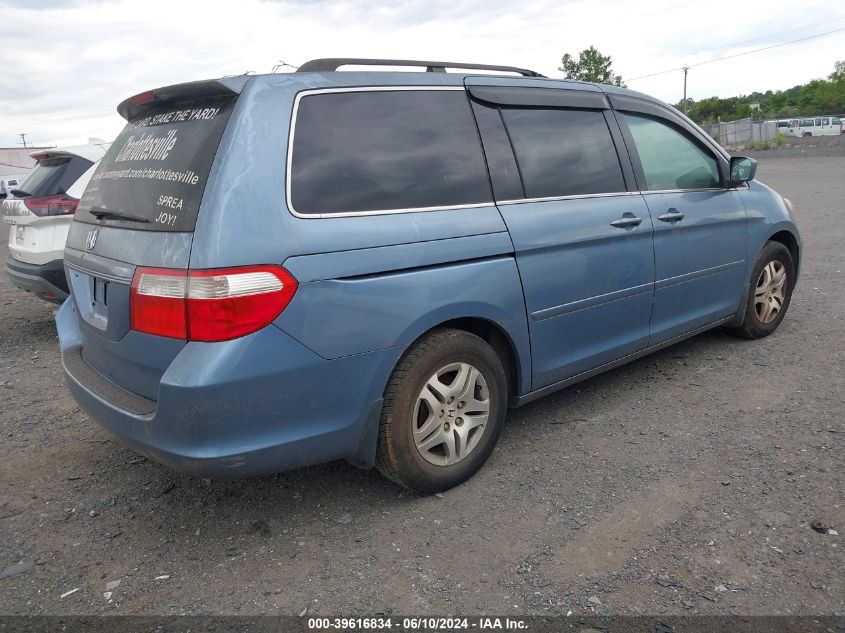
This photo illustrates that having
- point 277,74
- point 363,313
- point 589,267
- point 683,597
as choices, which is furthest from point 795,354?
point 277,74

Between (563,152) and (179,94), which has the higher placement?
(179,94)

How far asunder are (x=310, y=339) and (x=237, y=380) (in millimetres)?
307

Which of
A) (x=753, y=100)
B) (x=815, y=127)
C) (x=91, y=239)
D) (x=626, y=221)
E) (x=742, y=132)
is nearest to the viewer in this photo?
(x=91, y=239)

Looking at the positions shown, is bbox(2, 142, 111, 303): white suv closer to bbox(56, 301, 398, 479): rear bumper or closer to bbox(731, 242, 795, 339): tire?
bbox(56, 301, 398, 479): rear bumper

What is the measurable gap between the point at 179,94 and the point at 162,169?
357 millimetres

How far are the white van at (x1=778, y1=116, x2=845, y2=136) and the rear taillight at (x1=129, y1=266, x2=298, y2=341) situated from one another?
51430 mm

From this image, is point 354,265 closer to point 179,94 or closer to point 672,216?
point 179,94

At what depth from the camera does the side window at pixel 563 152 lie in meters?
3.50

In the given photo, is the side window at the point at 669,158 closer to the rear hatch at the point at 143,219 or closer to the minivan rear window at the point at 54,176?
the rear hatch at the point at 143,219

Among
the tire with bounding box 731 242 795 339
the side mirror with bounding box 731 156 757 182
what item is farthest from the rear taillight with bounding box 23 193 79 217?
the tire with bounding box 731 242 795 339

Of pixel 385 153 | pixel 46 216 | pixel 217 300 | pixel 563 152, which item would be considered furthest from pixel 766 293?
pixel 46 216

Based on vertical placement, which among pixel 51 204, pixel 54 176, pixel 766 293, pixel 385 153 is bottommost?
A: pixel 766 293

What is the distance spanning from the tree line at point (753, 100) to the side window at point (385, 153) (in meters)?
51.8

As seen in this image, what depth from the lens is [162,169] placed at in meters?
2.85
